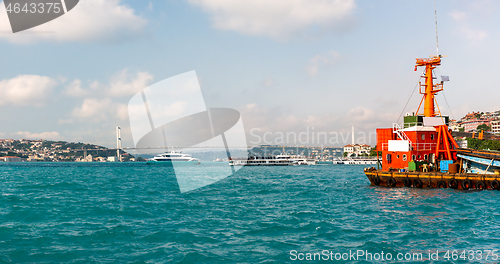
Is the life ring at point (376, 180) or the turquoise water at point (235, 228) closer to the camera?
the turquoise water at point (235, 228)

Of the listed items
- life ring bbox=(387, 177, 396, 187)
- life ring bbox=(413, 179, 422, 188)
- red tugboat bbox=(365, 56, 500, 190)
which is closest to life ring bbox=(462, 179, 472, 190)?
red tugboat bbox=(365, 56, 500, 190)

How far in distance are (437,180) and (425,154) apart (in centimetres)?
485

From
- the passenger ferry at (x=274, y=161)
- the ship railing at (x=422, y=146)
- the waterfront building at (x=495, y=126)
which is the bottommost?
the passenger ferry at (x=274, y=161)

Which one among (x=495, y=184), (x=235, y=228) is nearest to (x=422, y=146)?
(x=495, y=184)

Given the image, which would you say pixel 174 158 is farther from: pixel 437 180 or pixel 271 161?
pixel 437 180

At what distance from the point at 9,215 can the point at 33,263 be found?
11.9 m

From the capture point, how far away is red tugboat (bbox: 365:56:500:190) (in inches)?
1331

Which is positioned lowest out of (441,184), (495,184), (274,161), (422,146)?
(274,161)

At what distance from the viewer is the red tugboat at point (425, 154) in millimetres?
33812

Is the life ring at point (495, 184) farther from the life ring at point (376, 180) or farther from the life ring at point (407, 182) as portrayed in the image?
the life ring at point (376, 180)

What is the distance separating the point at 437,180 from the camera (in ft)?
111

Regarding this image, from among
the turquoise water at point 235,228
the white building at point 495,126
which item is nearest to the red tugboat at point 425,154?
the turquoise water at point 235,228

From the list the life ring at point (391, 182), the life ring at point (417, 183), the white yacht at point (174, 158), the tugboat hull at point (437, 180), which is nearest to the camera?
the tugboat hull at point (437, 180)

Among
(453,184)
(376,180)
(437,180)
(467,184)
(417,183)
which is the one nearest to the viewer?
(467,184)
